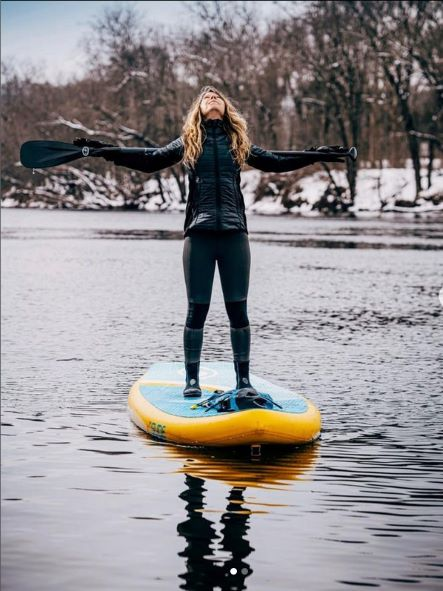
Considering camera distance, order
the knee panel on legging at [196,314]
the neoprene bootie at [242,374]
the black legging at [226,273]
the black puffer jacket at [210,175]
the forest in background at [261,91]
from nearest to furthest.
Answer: the black puffer jacket at [210,175], the black legging at [226,273], the neoprene bootie at [242,374], the knee panel on legging at [196,314], the forest in background at [261,91]

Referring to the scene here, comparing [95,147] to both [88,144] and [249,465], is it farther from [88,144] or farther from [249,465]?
[249,465]

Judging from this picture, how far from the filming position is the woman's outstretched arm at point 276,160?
802cm

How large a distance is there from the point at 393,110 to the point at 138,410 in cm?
4990

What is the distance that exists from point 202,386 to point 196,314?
2.23ft

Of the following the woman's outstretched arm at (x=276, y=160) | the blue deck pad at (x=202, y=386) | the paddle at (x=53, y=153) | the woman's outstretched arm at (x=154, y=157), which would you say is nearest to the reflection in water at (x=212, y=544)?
the blue deck pad at (x=202, y=386)

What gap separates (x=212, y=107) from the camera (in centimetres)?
784

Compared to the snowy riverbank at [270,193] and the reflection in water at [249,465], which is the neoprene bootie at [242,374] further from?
the snowy riverbank at [270,193]

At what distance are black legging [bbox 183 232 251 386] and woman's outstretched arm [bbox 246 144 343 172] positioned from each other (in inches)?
18.5

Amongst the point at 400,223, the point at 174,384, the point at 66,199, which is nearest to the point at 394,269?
the point at 174,384

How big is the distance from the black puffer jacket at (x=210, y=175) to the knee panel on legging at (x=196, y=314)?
54cm

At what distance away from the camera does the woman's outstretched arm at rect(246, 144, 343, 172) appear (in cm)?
802

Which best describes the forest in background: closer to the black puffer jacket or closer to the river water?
the river water

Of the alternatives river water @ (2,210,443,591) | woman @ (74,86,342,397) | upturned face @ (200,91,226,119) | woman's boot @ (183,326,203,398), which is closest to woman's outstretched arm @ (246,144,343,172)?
woman @ (74,86,342,397)

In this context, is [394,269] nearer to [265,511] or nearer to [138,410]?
[138,410]
